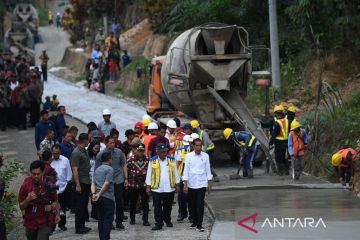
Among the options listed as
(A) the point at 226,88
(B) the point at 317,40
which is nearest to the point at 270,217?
(A) the point at 226,88

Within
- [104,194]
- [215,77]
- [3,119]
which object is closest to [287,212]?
[104,194]

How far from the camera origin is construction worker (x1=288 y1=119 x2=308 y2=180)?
21.5 meters

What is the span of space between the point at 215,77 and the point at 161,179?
6832 mm

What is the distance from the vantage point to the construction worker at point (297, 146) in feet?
70.4

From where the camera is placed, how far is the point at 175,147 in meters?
20.4

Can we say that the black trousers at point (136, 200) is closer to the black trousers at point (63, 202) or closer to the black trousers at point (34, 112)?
the black trousers at point (63, 202)

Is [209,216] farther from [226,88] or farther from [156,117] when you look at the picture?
[156,117]

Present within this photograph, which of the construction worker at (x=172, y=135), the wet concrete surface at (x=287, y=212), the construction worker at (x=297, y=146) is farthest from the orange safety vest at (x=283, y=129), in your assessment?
the construction worker at (x=172, y=135)

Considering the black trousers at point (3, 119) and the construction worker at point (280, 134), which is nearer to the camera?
the construction worker at point (280, 134)

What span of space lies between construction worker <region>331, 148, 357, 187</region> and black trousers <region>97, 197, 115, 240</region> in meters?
5.74

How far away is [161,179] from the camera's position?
17812mm

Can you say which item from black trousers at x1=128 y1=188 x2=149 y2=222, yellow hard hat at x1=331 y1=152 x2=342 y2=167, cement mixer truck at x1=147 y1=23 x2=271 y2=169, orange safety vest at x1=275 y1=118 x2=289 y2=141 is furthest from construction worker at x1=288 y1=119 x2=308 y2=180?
black trousers at x1=128 y1=188 x2=149 y2=222

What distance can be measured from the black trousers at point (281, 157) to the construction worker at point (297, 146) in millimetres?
614

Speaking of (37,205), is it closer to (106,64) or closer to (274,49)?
(274,49)
